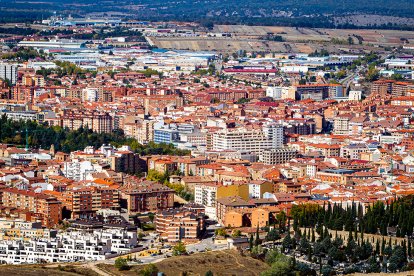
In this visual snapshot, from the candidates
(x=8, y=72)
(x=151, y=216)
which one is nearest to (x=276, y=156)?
(x=151, y=216)

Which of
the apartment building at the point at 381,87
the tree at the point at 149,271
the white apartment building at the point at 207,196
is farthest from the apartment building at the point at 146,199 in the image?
the apartment building at the point at 381,87

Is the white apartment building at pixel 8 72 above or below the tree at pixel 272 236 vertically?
below

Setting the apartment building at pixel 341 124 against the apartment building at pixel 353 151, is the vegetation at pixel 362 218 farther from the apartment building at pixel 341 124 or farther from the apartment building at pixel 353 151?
the apartment building at pixel 341 124

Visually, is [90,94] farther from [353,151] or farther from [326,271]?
[326,271]

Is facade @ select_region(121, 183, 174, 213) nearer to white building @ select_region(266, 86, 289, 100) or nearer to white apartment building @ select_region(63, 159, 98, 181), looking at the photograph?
white apartment building @ select_region(63, 159, 98, 181)

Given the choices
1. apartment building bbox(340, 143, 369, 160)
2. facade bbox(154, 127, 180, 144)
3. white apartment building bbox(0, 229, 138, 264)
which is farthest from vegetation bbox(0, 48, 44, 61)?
white apartment building bbox(0, 229, 138, 264)
